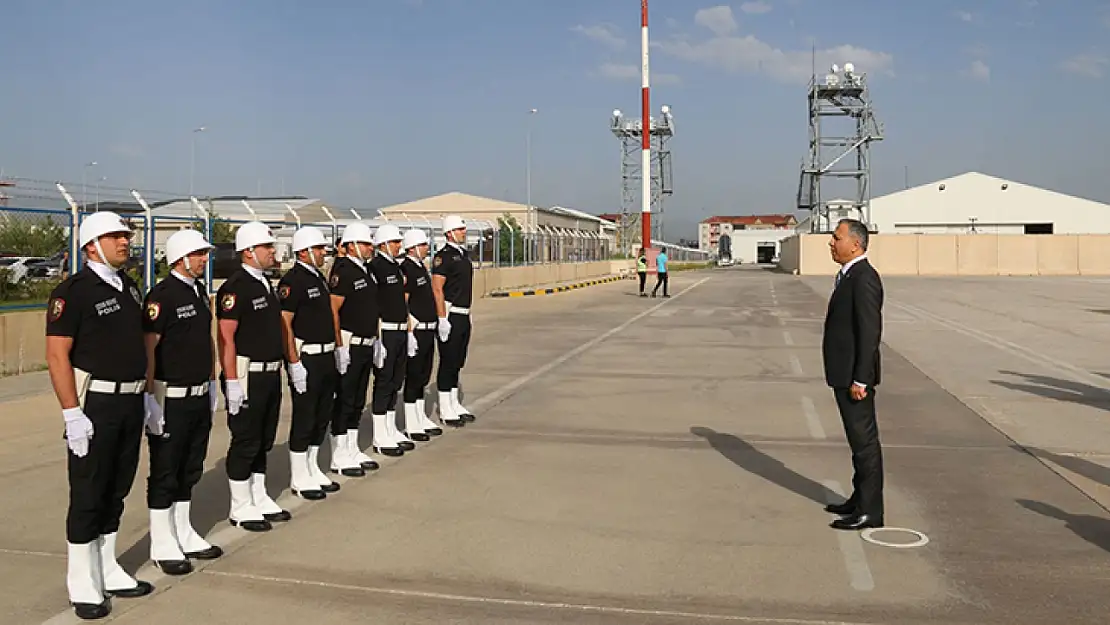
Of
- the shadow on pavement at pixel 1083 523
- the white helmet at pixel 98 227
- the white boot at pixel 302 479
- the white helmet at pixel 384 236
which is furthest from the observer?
the white helmet at pixel 384 236

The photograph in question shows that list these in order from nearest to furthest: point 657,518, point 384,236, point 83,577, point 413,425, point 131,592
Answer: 1. point 83,577
2. point 131,592
3. point 657,518
4. point 384,236
5. point 413,425

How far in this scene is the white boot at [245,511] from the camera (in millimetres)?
5953

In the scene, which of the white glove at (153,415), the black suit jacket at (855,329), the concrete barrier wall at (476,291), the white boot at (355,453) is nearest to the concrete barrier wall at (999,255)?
the concrete barrier wall at (476,291)

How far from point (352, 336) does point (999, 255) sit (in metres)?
61.9

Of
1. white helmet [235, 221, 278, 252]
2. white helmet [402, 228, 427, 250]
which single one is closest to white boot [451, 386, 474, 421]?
white helmet [402, 228, 427, 250]

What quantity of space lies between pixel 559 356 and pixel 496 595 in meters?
10.9

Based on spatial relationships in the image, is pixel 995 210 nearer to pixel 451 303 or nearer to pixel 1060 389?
pixel 1060 389

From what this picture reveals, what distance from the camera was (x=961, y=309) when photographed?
2753cm

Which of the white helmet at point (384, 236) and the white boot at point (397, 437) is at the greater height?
the white helmet at point (384, 236)

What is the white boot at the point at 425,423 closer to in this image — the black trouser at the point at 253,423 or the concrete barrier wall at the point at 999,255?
the black trouser at the point at 253,423

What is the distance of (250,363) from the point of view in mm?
5898

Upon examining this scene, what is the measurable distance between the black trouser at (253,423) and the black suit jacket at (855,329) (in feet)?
11.3

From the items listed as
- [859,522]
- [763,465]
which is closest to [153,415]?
[859,522]

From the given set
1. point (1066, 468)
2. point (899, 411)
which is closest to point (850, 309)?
point (1066, 468)
